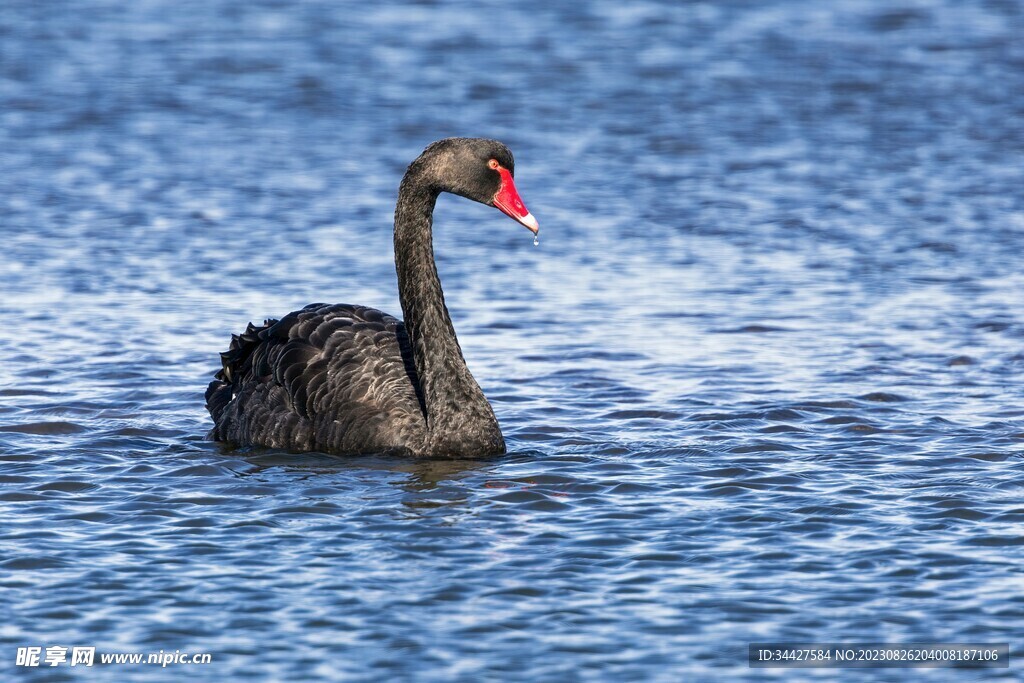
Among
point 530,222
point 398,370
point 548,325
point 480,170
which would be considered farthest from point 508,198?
point 548,325

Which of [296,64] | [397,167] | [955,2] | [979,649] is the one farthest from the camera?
[955,2]

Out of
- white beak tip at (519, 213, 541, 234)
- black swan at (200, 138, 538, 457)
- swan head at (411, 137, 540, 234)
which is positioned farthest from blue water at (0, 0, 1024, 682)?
swan head at (411, 137, 540, 234)

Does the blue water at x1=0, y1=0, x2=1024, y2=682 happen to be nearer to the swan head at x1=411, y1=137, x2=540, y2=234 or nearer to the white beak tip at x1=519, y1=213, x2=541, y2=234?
the white beak tip at x1=519, y1=213, x2=541, y2=234

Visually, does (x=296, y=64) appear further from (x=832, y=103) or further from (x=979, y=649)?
(x=979, y=649)

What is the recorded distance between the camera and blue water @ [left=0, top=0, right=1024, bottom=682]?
7090mm

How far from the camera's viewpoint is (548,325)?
12.9 meters

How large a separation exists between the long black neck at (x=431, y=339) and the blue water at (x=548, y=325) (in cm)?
29

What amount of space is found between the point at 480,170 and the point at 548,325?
349cm

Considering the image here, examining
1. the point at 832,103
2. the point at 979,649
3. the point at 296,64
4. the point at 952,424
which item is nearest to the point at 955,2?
the point at 832,103

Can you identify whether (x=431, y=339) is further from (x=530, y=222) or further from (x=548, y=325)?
(x=548, y=325)

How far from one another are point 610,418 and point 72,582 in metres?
4.14

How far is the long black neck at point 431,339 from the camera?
376 inches

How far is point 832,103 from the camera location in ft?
66.5

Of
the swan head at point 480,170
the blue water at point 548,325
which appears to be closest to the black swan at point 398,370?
the swan head at point 480,170
